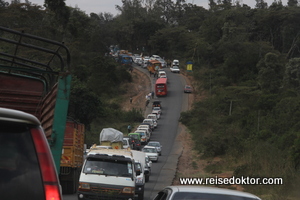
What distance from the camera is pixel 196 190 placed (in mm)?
8195

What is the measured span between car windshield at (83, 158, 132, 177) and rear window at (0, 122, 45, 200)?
1321 cm

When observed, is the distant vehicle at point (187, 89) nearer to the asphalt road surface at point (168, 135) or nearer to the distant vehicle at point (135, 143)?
the asphalt road surface at point (168, 135)

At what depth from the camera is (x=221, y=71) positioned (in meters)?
86.8

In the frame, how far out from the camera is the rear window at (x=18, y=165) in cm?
339

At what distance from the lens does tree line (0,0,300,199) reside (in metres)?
35.8

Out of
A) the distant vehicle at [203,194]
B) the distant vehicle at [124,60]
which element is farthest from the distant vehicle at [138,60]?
the distant vehicle at [203,194]

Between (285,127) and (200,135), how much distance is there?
18758mm

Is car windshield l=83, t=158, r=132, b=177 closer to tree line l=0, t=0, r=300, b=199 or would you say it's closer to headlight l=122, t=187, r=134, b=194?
headlight l=122, t=187, r=134, b=194

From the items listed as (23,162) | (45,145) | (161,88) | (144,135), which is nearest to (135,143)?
(144,135)

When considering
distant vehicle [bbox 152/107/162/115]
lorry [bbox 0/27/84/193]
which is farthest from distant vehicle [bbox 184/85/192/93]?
lorry [bbox 0/27/84/193]

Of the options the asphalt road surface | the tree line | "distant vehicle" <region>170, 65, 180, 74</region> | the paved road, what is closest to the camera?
the asphalt road surface

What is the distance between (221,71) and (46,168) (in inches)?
3318

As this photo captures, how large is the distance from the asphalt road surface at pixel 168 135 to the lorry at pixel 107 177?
2.60 m

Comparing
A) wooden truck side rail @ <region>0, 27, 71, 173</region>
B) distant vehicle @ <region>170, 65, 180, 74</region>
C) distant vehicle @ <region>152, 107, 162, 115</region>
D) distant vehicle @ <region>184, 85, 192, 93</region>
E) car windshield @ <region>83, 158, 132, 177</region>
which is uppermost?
wooden truck side rail @ <region>0, 27, 71, 173</region>
